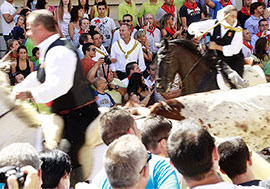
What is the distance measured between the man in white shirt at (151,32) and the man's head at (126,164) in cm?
820

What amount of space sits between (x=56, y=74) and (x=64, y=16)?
6353 millimetres

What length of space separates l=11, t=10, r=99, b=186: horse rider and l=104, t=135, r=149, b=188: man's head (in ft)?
5.12

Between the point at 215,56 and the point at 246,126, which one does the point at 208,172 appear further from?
the point at 215,56

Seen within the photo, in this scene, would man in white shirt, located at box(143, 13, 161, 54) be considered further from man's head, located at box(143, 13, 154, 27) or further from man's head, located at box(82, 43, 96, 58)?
man's head, located at box(82, 43, 96, 58)

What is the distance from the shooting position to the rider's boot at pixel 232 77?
7.63 metres

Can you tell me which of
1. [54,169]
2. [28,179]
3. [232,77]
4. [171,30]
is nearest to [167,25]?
[171,30]

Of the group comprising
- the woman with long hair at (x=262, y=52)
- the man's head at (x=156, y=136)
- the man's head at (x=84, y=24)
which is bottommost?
the woman with long hair at (x=262, y=52)

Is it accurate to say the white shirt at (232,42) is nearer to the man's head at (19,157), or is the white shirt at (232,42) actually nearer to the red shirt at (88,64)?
the red shirt at (88,64)

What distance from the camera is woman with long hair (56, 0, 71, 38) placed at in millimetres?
9883

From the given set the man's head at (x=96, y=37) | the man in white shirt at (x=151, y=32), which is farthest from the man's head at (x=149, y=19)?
the man's head at (x=96, y=37)

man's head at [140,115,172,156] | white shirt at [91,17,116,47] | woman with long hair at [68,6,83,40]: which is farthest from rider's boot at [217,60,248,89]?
man's head at [140,115,172,156]

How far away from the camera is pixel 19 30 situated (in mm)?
9469

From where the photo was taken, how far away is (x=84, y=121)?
417cm

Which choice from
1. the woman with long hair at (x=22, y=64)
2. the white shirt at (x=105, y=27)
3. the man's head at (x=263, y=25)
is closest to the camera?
the woman with long hair at (x=22, y=64)
